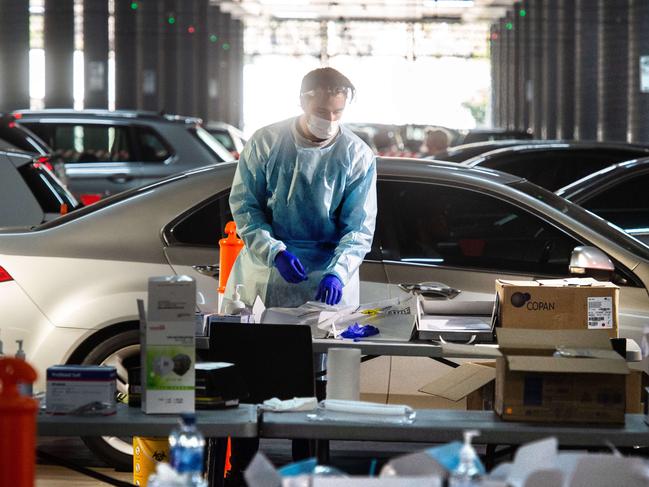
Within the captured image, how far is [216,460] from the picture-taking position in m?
4.22

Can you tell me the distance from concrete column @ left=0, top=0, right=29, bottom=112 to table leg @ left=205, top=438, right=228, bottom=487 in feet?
63.6

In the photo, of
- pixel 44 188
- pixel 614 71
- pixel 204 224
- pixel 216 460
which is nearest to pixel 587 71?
pixel 614 71

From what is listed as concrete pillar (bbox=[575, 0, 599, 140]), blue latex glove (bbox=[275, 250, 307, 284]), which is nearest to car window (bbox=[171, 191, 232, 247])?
blue latex glove (bbox=[275, 250, 307, 284])

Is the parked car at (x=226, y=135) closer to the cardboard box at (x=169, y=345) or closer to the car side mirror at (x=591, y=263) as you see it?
the car side mirror at (x=591, y=263)

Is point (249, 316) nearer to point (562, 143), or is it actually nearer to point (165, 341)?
point (165, 341)

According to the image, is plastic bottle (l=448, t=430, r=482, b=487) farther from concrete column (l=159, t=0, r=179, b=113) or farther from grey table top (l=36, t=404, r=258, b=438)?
concrete column (l=159, t=0, r=179, b=113)

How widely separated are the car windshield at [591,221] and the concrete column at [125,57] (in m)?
24.7

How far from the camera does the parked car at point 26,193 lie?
7566mm

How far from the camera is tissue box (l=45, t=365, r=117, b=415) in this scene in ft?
11.9

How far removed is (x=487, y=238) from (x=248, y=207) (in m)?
1.52

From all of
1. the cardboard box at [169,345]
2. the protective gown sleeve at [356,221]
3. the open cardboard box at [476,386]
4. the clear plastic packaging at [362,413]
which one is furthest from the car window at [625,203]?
the cardboard box at [169,345]

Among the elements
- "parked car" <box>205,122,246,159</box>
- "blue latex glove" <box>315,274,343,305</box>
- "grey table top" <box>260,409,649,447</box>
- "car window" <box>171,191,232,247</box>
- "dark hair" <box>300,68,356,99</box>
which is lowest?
"grey table top" <box>260,409,649,447</box>

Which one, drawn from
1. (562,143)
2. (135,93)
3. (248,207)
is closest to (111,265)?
(248,207)

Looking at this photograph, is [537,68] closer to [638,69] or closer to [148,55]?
[148,55]
